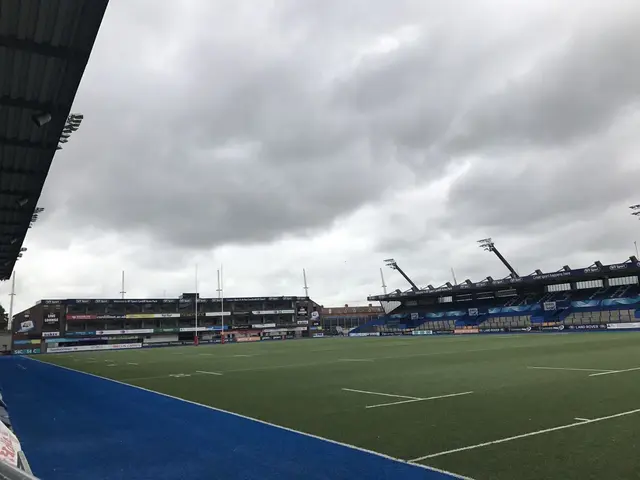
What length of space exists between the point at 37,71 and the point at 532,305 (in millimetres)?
72874

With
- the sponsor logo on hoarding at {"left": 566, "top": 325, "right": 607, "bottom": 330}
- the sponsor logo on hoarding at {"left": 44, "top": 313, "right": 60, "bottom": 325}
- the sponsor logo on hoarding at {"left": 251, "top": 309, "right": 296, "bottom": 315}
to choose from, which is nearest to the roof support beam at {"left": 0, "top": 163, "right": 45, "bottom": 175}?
the sponsor logo on hoarding at {"left": 566, "top": 325, "right": 607, "bottom": 330}

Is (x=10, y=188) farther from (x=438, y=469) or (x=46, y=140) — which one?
(x=438, y=469)

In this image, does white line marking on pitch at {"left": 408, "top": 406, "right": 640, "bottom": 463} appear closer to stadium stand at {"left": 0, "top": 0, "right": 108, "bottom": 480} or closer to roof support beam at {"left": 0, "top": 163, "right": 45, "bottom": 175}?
stadium stand at {"left": 0, "top": 0, "right": 108, "bottom": 480}

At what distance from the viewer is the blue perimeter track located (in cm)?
648

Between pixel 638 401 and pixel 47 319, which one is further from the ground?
pixel 47 319

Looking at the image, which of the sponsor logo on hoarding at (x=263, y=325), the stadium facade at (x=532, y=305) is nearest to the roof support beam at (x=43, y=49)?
the stadium facade at (x=532, y=305)

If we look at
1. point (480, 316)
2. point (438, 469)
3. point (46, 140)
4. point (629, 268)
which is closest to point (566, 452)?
point (438, 469)

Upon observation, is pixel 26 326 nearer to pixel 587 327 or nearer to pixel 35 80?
pixel 587 327

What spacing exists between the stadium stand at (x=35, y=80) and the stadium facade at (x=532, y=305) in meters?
56.9

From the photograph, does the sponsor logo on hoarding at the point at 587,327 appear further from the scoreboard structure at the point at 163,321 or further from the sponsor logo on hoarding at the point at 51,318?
the sponsor logo on hoarding at the point at 51,318

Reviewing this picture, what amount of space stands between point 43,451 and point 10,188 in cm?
1118

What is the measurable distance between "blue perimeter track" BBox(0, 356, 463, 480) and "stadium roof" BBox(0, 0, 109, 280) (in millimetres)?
6795

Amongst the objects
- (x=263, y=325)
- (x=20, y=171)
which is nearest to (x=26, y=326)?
(x=263, y=325)

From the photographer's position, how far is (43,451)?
332 inches
